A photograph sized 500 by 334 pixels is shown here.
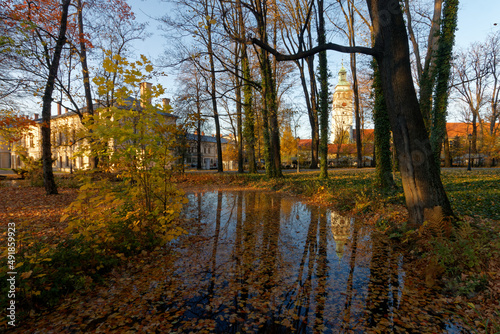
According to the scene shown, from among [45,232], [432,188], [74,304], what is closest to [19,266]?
[74,304]

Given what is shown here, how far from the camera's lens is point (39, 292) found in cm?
304

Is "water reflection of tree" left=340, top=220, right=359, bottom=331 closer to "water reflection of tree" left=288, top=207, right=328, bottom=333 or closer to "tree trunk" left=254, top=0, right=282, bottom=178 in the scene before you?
"water reflection of tree" left=288, top=207, right=328, bottom=333

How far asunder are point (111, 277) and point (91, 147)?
2097mm

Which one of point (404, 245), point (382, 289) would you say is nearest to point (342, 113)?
point (404, 245)

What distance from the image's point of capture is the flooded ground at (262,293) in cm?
287

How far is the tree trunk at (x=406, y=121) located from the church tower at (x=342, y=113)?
2688 centimetres

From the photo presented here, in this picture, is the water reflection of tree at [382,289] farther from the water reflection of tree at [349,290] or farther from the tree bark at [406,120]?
the tree bark at [406,120]

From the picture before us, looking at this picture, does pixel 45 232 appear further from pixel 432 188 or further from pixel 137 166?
pixel 432 188

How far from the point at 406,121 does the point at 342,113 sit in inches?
1577

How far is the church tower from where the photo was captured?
1389 inches

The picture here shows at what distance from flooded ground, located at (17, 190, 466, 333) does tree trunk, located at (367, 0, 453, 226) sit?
1259 mm

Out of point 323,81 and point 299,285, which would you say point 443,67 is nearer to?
point 323,81

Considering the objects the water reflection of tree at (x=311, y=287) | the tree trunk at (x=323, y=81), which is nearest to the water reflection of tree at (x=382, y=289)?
the water reflection of tree at (x=311, y=287)

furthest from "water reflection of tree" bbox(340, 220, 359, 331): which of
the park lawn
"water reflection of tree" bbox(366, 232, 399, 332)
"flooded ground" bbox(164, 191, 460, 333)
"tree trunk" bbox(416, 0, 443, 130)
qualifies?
"tree trunk" bbox(416, 0, 443, 130)
